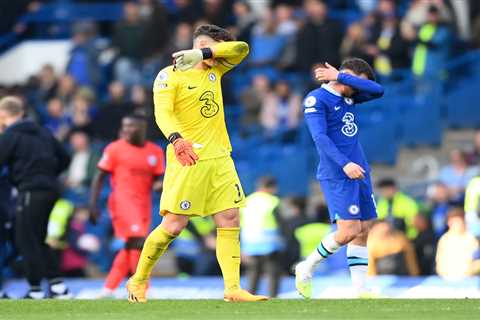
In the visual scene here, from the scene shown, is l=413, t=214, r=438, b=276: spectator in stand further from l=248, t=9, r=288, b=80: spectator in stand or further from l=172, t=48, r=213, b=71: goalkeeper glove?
l=172, t=48, r=213, b=71: goalkeeper glove

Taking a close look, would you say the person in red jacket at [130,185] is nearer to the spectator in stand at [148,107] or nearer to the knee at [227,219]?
the knee at [227,219]

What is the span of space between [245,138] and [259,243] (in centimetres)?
458

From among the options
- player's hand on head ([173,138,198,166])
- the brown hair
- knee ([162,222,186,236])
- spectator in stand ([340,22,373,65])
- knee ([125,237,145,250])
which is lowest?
knee ([125,237,145,250])

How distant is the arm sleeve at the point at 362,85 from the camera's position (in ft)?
47.6

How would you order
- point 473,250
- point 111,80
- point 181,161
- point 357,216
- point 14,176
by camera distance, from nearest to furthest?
1. point 181,161
2. point 357,216
3. point 14,176
4. point 473,250
5. point 111,80

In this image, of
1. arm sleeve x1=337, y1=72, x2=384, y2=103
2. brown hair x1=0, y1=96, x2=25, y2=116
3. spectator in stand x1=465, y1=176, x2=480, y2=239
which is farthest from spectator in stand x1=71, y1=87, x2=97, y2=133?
arm sleeve x1=337, y1=72, x2=384, y2=103

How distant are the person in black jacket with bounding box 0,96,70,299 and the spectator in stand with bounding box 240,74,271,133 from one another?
7.92m

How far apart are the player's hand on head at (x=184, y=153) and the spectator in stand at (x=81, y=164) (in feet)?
39.3

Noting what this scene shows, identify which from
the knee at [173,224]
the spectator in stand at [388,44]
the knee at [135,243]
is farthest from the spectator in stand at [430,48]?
the knee at [173,224]

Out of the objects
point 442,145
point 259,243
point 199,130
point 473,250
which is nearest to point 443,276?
point 473,250

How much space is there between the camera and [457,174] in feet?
74.3

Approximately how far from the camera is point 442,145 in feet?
80.5

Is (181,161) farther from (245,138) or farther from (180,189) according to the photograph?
(245,138)

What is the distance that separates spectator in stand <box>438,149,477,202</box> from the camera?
22250mm
